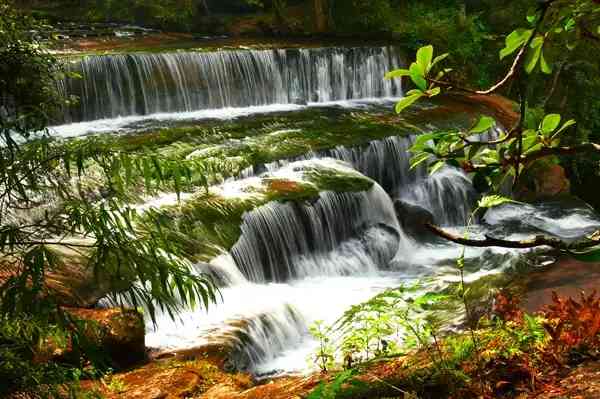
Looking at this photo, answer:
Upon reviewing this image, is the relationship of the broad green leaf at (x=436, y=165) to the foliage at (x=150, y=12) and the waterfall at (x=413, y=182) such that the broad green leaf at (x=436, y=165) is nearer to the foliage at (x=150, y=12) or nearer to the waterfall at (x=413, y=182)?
the waterfall at (x=413, y=182)

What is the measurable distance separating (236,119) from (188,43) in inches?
182

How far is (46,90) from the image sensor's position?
7.43 m

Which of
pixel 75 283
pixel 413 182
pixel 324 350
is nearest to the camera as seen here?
pixel 324 350

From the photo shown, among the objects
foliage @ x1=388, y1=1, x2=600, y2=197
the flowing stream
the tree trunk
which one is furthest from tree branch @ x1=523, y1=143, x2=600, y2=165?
the tree trunk

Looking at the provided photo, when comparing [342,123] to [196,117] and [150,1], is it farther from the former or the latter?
[150,1]

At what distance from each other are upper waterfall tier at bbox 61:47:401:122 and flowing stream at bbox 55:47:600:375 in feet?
0.08

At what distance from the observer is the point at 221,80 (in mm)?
14086

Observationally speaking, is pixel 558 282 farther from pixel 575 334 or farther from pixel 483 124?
pixel 483 124

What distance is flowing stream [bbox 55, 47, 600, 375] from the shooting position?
6.67 m

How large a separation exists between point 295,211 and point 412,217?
100 inches

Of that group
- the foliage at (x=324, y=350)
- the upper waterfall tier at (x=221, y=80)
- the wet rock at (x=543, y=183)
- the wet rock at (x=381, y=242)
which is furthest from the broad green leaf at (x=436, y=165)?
the wet rock at (x=543, y=183)

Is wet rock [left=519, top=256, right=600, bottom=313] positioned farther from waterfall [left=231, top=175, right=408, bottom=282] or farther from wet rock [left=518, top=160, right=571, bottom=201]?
wet rock [left=518, top=160, right=571, bottom=201]

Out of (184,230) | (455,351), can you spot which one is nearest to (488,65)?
(184,230)

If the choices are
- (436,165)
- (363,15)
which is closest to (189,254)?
(436,165)
